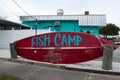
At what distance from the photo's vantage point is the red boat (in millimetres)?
9883

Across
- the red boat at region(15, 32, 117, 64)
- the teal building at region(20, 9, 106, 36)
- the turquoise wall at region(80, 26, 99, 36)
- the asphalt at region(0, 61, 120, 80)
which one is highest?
the teal building at region(20, 9, 106, 36)

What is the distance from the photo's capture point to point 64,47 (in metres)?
10.2

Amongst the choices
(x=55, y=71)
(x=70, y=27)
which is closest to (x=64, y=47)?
(x=55, y=71)

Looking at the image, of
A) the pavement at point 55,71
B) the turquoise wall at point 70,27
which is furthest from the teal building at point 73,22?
the pavement at point 55,71

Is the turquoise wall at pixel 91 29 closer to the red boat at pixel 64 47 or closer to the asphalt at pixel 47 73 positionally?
the red boat at pixel 64 47

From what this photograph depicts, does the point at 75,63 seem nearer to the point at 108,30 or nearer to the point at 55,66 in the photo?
the point at 55,66

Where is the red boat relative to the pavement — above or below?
above

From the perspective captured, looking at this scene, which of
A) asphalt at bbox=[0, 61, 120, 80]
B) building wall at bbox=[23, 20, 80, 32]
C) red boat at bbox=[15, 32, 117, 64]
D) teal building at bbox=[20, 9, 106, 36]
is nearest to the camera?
asphalt at bbox=[0, 61, 120, 80]

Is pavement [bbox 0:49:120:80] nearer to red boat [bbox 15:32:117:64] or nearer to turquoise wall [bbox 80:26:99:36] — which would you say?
red boat [bbox 15:32:117:64]

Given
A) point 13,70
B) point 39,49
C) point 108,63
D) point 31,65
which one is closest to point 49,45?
point 39,49

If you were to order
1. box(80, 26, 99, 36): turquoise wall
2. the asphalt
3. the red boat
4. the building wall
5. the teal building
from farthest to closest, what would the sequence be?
box(80, 26, 99, 36): turquoise wall < the building wall < the teal building < the red boat < the asphalt

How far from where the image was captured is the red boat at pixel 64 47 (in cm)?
988

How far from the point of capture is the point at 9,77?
26.2 ft

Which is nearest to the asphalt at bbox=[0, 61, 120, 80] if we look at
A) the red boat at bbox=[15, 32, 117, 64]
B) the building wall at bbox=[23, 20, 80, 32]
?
the red boat at bbox=[15, 32, 117, 64]
